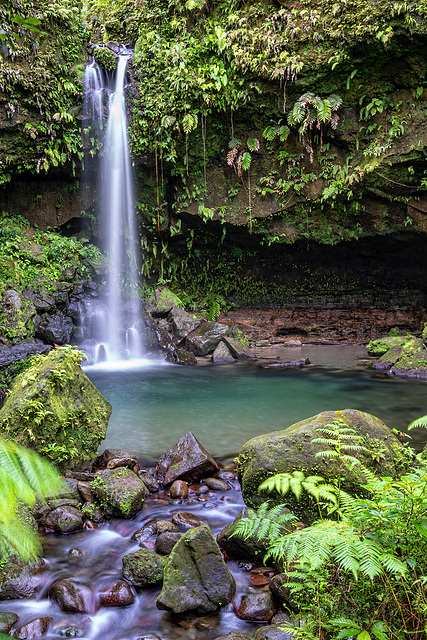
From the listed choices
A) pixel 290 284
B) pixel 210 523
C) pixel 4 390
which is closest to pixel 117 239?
pixel 290 284

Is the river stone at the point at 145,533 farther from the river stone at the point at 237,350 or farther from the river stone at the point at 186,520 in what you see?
the river stone at the point at 237,350

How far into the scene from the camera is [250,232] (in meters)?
15.3

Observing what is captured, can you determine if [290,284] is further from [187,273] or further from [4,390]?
[4,390]

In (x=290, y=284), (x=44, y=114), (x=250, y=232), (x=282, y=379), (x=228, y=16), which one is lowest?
(x=282, y=379)

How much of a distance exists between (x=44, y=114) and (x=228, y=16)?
22.4 feet

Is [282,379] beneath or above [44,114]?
beneath

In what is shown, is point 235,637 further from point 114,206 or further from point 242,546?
point 114,206

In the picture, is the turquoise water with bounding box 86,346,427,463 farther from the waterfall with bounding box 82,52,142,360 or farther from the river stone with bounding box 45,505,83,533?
the waterfall with bounding box 82,52,142,360

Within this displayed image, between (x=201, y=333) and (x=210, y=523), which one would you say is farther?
(x=201, y=333)

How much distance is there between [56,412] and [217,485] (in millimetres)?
2061

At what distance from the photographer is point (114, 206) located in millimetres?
15922

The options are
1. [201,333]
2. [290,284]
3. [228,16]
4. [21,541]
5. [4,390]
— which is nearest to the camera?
[21,541]

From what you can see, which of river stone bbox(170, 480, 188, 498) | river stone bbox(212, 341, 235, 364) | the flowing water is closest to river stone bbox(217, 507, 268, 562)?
the flowing water

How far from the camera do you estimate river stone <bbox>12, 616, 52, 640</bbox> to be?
8.24ft
